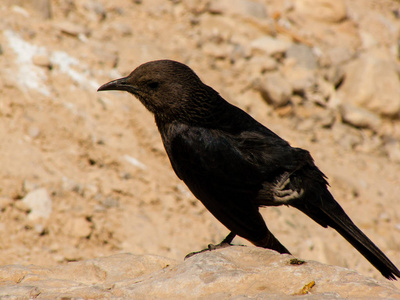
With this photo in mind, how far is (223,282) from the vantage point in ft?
11.3

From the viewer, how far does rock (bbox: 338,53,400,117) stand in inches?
368

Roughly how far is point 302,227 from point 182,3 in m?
4.88

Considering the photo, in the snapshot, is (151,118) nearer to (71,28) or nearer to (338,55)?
(71,28)

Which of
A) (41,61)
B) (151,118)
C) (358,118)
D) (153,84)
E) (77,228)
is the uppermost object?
(358,118)

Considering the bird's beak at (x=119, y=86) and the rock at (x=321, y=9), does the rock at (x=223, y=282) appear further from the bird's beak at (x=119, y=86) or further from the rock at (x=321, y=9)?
the rock at (x=321, y=9)

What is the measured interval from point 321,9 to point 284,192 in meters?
7.27

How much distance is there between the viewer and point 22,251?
18.7 ft

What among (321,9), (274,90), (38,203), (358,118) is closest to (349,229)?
(38,203)

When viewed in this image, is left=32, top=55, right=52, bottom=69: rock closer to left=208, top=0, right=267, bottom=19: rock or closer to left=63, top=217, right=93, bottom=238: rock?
left=63, top=217, right=93, bottom=238: rock

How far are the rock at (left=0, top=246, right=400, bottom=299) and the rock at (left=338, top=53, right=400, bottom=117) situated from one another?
20.1 ft

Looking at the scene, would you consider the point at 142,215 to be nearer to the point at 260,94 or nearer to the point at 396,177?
the point at 260,94

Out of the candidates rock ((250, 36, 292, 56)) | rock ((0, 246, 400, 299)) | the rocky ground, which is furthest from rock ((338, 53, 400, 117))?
rock ((0, 246, 400, 299))

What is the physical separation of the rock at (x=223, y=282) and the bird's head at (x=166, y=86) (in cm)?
147

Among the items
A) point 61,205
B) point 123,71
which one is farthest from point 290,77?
point 61,205
